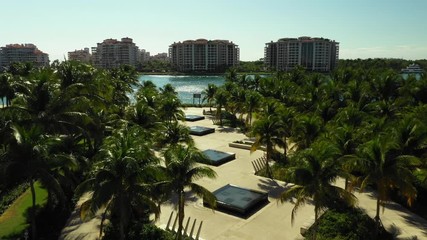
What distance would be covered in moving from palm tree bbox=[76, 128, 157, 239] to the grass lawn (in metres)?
6.95

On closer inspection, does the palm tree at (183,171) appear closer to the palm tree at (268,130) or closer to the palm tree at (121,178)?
the palm tree at (121,178)

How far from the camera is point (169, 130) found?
28.9m

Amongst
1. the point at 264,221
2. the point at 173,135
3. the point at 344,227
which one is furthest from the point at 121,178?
the point at 344,227

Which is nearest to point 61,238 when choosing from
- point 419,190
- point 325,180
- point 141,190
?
point 141,190

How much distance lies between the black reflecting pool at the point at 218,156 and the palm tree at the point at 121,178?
16.7 meters

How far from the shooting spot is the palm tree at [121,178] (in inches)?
656

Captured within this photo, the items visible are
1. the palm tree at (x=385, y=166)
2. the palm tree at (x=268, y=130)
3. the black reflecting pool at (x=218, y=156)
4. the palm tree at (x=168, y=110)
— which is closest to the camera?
the palm tree at (x=385, y=166)

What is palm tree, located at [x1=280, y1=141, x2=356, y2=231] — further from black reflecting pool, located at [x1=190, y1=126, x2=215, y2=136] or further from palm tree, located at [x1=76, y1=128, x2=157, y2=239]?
black reflecting pool, located at [x1=190, y1=126, x2=215, y2=136]

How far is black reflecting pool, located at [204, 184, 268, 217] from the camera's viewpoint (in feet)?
78.3

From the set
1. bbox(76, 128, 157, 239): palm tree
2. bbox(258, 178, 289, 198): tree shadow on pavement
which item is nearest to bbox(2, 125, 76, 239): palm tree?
bbox(76, 128, 157, 239): palm tree

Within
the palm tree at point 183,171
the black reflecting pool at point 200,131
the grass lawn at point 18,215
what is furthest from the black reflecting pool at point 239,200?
the black reflecting pool at point 200,131

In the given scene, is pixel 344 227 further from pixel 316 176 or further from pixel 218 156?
pixel 218 156

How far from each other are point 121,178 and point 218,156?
19.9 metres

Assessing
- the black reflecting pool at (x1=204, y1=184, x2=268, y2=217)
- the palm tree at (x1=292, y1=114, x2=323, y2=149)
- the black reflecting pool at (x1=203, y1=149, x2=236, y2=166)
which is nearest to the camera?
the black reflecting pool at (x1=204, y1=184, x2=268, y2=217)
